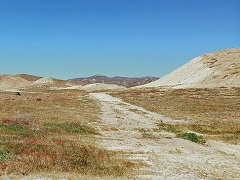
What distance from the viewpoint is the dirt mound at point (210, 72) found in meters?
136

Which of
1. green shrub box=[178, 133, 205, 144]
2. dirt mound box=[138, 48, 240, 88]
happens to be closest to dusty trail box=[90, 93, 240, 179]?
green shrub box=[178, 133, 205, 144]

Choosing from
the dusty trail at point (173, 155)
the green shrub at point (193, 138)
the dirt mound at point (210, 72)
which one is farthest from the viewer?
the dirt mound at point (210, 72)

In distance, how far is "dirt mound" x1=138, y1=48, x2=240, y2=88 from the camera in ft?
446

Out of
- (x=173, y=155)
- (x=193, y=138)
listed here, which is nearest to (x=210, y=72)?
(x=193, y=138)

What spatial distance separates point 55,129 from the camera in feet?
94.0

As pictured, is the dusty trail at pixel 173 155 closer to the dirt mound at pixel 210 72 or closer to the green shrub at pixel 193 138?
the green shrub at pixel 193 138

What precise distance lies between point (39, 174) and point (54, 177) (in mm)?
844

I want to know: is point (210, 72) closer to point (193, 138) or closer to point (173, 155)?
point (193, 138)

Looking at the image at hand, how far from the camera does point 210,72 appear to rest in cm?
15550

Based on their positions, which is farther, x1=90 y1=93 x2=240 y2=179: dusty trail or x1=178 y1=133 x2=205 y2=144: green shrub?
x1=178 y1=133 x2=205 y2=144: green shrub

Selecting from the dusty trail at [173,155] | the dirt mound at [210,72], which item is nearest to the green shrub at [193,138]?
the dusty trail at [173,155]

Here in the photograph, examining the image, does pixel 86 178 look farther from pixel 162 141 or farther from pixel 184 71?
pixel 184 71

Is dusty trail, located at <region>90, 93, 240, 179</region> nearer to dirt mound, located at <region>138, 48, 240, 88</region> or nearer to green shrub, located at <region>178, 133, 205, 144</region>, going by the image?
green shrub, located at <region>178, 133, 205, 144</region>

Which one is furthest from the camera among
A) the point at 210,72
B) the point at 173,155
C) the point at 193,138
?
the point at 210,72
